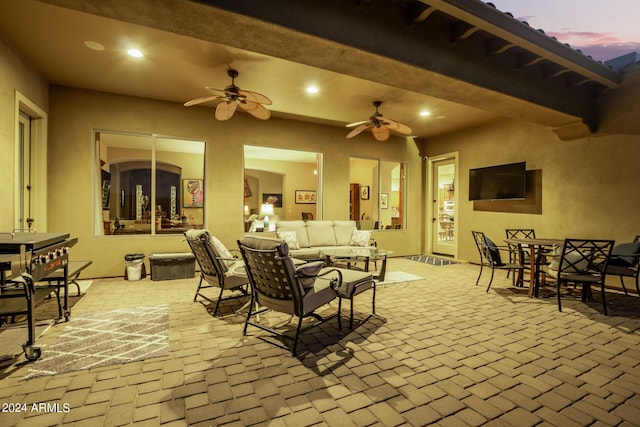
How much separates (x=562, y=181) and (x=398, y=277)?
3504mm

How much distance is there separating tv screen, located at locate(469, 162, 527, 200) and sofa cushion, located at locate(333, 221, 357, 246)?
296 cm

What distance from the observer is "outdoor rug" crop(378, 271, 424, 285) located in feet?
18.0

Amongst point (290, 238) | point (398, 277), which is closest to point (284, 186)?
point (290, 238)

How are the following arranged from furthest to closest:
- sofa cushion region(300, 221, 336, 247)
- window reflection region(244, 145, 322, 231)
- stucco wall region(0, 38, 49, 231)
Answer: window reflection region(244, 145, 322, 231) < sofa cushion region(300, 221, 336, 247) < stucco wall region(0, 38, 49, 231)

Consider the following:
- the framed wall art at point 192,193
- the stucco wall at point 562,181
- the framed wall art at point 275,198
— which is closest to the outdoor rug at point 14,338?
the framed wall art at point 192,193

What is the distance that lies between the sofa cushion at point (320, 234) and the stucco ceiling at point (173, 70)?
2.31 m

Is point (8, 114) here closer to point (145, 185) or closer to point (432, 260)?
point (145, 185)

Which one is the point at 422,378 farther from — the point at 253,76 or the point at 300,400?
the point at 253,76

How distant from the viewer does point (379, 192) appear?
8367 mm

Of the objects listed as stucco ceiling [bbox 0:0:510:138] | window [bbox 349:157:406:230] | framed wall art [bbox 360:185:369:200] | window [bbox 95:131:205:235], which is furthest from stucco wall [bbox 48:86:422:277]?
framed wall art [bbox 360:185:369:200]

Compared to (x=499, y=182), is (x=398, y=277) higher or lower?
lower

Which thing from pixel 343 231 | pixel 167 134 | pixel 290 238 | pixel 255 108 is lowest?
pixel 290 238

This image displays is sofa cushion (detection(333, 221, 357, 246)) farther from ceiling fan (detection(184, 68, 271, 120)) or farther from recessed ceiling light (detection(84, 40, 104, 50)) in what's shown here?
recessed ceiling light (detection(84, 40, 104, 50))

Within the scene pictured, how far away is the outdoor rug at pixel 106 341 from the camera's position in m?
2.55
